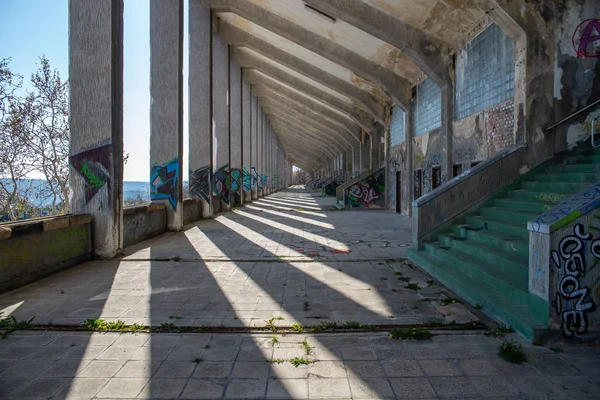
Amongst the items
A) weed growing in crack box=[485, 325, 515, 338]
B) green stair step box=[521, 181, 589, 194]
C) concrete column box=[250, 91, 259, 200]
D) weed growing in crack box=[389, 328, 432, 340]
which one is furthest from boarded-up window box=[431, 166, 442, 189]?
concrete column box=[250, 91, 259, 200]

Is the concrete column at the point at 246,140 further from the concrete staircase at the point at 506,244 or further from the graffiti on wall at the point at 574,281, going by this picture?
the graffiti on wall at the point at 574,281

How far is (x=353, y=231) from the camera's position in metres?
11.6

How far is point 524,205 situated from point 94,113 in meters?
7.97

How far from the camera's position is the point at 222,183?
20.2 metres

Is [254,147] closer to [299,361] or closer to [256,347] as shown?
[256,347]

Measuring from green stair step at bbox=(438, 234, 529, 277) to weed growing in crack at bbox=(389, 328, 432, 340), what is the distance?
1.60 m

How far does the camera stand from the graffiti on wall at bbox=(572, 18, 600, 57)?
23.2 ft

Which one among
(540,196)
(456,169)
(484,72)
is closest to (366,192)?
(456,169)

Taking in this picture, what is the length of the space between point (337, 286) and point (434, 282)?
1.47 m

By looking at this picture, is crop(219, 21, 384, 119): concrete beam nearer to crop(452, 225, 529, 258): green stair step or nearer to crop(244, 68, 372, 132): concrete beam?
crop(244, 68, 372, 132): concrete beam

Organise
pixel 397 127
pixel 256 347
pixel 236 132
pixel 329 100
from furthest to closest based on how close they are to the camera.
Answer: pixel 236 132
pixel 329 100
pixel 397 127
pixel 256 347

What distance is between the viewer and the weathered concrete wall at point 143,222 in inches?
356

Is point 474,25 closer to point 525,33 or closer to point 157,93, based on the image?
point 525,33

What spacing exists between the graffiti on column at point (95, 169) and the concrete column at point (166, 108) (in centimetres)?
414
